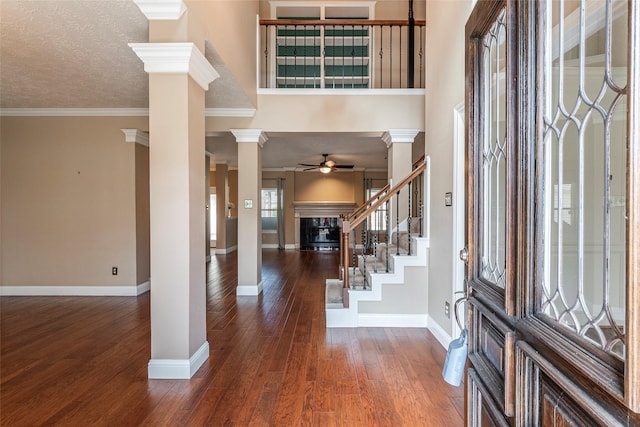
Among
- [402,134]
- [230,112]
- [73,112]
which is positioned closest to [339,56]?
[402,134]

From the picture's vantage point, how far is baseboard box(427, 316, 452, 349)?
9.80 ft

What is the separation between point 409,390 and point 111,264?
4497mm

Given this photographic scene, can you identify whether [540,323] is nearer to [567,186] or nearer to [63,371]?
[567,186]

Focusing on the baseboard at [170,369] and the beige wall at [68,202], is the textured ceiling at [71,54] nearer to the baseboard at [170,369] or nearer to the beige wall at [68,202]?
the beige wall at [68,202]

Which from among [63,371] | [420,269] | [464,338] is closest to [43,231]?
[63,371]

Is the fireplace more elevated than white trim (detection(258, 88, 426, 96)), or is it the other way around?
white trim (detection(258, 88, 426, 96))

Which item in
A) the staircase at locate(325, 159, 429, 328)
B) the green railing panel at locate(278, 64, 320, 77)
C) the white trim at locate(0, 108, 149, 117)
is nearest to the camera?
the staircase at locate(325, 159, 429, 328)

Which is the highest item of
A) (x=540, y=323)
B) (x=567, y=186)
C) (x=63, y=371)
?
(x=567, y=186)

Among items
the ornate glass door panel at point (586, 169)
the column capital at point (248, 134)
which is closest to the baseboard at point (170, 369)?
the ornate glass door panel at point (586, 169)

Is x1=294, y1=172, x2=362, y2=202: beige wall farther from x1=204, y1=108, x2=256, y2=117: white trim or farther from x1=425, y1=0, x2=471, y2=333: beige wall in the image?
x1=425, y1=0, x2=471, y2=333: beige wall

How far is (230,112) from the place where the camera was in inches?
183

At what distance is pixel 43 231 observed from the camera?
4.83 meters

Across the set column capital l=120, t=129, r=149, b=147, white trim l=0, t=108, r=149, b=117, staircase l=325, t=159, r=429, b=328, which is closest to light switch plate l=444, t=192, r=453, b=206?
staircase l=325, t=159, r=429, b=328

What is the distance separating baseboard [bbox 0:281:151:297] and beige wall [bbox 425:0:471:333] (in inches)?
167
